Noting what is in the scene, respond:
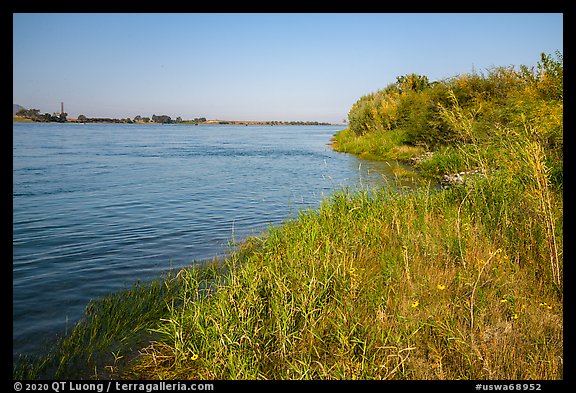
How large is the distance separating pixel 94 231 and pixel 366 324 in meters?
8.80

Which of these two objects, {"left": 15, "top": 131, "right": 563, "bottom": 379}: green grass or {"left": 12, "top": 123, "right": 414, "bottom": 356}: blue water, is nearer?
{"left": 15, "top": 131, "right": 563, "bottom": 379}: green grass

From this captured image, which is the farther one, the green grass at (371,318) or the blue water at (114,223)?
the blue water at (114,223)

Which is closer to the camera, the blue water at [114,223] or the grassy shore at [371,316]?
the grassy shore at [371,316]

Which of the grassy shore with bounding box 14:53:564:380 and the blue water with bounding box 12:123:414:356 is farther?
the blue water with bounding box 12:123:414:356

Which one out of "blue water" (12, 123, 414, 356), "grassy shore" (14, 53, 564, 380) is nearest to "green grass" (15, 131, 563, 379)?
"grassy shore" (14, 53, 564, 380)

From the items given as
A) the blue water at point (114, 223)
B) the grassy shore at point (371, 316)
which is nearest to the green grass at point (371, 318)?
the grassy shore at point (371, 316)

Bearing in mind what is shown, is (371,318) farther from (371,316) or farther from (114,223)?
(114,223)

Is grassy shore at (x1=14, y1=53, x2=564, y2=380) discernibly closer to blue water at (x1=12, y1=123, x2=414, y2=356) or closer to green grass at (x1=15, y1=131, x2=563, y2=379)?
green grass at (x1=15, y1=131, x2=563, y2=379)

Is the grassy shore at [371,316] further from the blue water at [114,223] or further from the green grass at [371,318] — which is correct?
the blue water at [114,223]

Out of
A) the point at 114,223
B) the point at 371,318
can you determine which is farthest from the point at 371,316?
the point at 114,223
